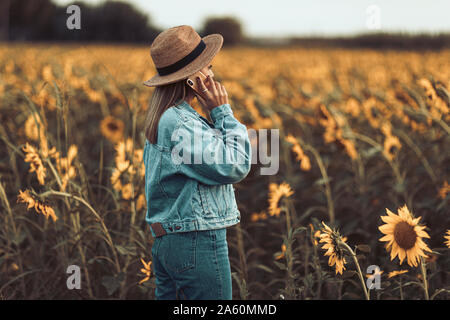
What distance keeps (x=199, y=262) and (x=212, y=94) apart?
54cm

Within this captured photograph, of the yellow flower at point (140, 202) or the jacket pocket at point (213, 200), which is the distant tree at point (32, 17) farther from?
the jacket pocket at point (213, 200)

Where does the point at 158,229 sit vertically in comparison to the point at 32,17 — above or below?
below

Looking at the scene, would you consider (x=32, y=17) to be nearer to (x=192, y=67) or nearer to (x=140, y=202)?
(x=140, y=202)

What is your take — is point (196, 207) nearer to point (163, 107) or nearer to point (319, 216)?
point (163, 107)

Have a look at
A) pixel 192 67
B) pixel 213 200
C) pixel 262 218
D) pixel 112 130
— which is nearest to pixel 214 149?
pixel 213 200

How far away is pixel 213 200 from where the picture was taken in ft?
5.06

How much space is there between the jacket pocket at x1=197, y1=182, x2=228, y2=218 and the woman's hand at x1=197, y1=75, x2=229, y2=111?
0.84 ft

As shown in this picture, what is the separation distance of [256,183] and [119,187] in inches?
70.1

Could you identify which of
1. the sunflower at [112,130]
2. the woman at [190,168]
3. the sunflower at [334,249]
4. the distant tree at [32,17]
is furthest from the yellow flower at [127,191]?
the distant tree at [32,17]

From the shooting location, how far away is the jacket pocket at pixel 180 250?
153cm

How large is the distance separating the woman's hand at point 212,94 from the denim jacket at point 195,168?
0.02m

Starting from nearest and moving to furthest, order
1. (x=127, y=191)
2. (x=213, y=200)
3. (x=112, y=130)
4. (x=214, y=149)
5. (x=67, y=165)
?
(x=214, y=149), (x=213, y=200), (x=67, y=165), (x=127, y=191), (x=112, y=130)

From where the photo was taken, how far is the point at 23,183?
352 cm
